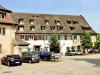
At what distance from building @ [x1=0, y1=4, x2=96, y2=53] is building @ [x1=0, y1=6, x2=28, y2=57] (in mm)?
20483

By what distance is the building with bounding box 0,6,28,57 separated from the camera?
38.4 m

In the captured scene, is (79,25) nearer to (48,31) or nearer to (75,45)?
(75,45)

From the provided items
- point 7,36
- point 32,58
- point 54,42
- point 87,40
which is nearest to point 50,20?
point 54,42

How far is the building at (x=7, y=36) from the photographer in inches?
1512

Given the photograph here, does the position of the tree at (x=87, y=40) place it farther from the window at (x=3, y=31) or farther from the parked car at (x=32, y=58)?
the parked car at (x=32, y=58)

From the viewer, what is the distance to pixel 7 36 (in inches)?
1542

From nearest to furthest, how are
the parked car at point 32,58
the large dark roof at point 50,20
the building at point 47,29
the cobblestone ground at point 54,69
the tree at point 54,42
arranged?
the cobblestone ground at point 54,69 → the parked car at point 32,58 → the tree at point 54,42 → the building at point 47,29 → the large dark roof at point 50,20

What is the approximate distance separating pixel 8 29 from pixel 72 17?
3681 cm

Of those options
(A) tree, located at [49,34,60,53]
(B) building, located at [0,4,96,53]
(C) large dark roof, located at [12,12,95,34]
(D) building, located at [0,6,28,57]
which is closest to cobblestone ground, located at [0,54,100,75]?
(D) building, located at [0,6,28,57]

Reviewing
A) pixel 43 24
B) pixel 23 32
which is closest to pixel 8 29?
pixel 23 32

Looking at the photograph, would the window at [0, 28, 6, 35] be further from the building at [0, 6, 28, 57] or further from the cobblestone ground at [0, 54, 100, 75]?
the cobblestone ground at [0, 54, 100, 75]

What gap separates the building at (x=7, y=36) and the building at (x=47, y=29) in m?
20.5

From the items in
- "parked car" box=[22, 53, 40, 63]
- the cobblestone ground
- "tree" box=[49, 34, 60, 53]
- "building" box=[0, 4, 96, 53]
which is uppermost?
"building" box=[0, 4, 96, 53]

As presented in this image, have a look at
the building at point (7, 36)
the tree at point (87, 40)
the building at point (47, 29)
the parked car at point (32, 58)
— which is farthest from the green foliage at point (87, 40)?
the parked car at point (32, 58)
